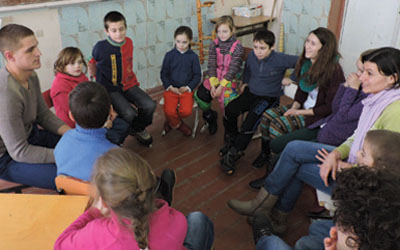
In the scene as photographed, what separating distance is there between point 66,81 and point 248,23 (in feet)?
8.32

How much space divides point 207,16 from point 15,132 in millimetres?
3023

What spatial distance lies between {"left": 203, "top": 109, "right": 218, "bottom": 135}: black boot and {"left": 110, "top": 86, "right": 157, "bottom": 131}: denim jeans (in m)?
0.51

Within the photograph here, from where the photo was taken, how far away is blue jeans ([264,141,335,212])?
196cm

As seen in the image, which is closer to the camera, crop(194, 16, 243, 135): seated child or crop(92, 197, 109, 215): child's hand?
crop(92, 197, 109, 215): child's hand

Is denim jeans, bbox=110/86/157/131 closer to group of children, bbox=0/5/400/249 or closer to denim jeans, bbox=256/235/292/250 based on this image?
group of children, bbox=0/5/400/249

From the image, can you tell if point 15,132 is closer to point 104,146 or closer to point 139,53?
point 104,146

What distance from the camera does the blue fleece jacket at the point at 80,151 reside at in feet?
5.27

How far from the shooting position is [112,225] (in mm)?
1141

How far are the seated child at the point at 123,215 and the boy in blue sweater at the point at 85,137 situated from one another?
413mm

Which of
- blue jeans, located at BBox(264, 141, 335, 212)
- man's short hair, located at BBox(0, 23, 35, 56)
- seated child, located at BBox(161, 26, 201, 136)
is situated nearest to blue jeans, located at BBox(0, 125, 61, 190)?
man's short hair, located at BBox(0, 23, 35, 56)

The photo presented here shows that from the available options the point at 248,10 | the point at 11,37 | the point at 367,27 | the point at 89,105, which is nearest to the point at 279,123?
the point at 89,105

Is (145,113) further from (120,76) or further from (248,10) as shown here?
(248,10)

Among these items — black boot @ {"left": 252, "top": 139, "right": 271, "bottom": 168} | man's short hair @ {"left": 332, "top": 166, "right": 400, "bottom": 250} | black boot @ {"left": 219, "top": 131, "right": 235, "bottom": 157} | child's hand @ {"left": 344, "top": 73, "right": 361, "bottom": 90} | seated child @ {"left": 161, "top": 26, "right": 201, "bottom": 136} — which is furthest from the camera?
seated child @ {"left": 161, "top": 26, "right": 201, "bottom": 136}

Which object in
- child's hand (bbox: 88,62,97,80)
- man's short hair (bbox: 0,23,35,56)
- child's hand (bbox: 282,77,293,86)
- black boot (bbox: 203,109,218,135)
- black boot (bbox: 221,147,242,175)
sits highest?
man's short hair (bbox: 0,23,35,56)
